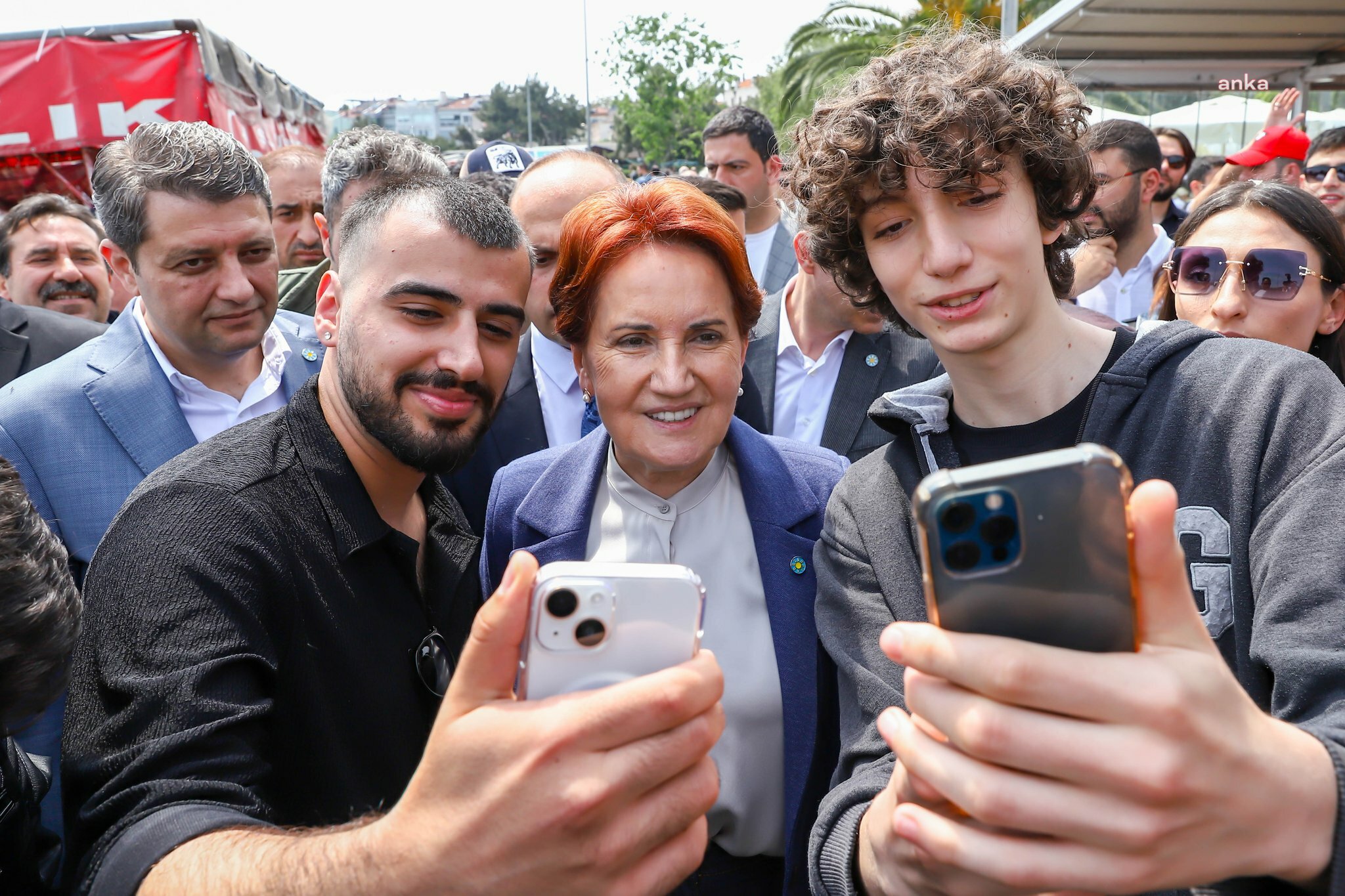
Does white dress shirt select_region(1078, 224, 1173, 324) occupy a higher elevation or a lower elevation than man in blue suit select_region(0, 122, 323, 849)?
lower

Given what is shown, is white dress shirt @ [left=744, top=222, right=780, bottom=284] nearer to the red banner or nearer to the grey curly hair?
the grey curly hair

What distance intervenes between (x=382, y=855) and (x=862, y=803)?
78 centimetres

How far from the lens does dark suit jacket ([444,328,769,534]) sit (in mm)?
3281

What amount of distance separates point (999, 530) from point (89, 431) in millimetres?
2828

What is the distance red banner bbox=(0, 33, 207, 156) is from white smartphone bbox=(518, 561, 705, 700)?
8.13 m

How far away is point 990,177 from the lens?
2125 mm

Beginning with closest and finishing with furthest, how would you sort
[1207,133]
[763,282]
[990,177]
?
[990,177] < [763,282] < [1207,133]

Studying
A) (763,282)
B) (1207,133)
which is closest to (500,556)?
(763,282)

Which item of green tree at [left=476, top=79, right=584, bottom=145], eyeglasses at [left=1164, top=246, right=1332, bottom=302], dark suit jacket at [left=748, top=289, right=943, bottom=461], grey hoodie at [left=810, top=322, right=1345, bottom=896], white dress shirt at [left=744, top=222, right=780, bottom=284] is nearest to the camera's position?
grey hoodie at [left=810, top=322, right=1345, bottom=896]

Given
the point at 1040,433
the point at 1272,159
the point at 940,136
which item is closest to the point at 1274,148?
the point at 1272,159

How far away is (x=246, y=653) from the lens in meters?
1.65

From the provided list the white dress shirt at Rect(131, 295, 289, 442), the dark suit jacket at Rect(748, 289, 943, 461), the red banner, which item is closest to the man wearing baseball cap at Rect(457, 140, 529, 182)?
the dark suit jacket at Rect(748, 289, 943, 461)

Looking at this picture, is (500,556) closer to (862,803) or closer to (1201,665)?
(862,803)

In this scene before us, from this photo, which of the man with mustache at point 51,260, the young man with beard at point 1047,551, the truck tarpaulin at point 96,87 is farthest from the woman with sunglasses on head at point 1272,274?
the truck tarpaulin at point 96,87
